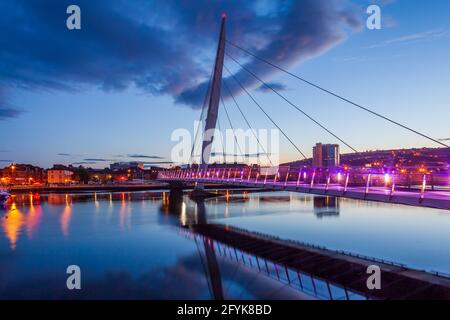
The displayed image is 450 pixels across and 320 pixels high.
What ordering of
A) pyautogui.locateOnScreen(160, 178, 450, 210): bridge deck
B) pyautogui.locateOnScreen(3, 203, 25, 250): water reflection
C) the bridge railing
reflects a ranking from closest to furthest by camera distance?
pyautogui.locateOnScreen(160, 178, 450, 210): bridge deck → the bridge railing → pyautogui.locateOnScreen(3, 203, 25, 250): water reflection

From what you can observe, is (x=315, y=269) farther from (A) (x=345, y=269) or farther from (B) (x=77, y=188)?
(B) (x=77, y=188)

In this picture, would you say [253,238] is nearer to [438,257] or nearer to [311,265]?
[311,265]

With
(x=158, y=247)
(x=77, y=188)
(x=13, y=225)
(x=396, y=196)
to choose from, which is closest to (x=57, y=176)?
(x=77, y=188)

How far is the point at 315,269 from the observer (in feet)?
47.4

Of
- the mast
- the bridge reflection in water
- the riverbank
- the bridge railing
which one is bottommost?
the riverbank

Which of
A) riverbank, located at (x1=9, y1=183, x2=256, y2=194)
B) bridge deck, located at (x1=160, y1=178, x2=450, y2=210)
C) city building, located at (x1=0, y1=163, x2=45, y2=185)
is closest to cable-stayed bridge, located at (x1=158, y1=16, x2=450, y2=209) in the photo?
bridge deck, located at (x1=160, y1=178, x2=450, y2=210)

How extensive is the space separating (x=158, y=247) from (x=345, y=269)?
10.7 m

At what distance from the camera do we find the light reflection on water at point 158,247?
13148 millimetres

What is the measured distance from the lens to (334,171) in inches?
746

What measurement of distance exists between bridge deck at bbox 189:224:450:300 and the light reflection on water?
181 centimetres

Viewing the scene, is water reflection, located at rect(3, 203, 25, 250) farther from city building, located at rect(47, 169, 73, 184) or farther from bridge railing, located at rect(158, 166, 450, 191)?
city building, located at rect(47, 169, 73, 184)

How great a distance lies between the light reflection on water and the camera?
43.1 feet

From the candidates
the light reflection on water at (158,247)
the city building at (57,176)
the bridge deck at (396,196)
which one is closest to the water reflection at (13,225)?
the light reflection on water at (158,247)
